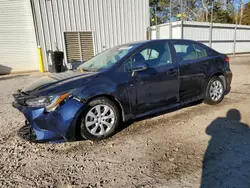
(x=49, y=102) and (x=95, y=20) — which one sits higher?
(x=95, y=20)

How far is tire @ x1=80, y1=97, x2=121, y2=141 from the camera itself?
2.83m

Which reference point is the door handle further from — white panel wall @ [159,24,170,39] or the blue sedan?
white panel wall @ [159,24,170,39]

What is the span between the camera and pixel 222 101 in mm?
4582

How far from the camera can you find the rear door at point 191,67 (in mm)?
3736

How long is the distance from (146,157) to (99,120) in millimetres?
912

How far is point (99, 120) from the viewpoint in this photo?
9.64ft

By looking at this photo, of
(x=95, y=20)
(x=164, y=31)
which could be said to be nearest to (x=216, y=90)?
(x=95, y=20)

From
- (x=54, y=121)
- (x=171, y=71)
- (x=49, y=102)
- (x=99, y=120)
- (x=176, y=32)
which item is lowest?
(x=99, y=120)

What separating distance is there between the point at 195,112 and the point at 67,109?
2617 mm

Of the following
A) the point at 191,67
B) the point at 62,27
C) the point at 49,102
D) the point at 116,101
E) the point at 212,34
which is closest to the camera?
the point at 49,102

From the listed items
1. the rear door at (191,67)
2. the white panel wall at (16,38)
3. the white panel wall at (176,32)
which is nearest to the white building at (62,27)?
the white panel wall at (16,38)

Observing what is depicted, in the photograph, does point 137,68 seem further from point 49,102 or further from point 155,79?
point 49,102

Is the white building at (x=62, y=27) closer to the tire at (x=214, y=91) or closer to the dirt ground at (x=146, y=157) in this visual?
the dirt ground at (x=146, y=157)

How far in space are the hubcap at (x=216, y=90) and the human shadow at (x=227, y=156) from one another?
914 mm
